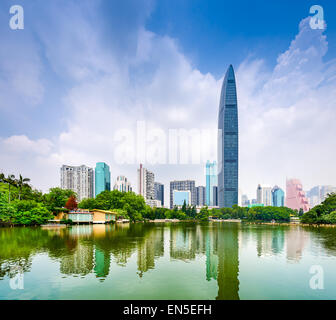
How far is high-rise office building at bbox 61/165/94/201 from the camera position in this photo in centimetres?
14225

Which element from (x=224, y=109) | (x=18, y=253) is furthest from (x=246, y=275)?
(x=224, y=109)

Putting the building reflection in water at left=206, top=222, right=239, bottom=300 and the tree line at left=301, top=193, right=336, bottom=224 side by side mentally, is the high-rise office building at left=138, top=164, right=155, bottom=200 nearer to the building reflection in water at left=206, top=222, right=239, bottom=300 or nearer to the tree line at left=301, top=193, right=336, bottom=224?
the tree line at left=301, top=193, right=336, bottom=224

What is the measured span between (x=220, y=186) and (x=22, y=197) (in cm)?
14885

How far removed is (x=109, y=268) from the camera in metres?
13.0

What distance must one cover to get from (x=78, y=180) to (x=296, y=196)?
12368 centimetres

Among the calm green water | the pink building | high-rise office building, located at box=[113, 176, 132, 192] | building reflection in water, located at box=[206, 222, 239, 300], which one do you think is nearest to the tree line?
the calm green water

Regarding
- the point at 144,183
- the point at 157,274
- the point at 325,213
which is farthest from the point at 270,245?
the point at 144,183

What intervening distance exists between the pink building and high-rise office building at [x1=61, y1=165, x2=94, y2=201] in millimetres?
117441

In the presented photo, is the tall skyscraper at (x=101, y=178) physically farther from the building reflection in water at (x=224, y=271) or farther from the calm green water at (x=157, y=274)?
the building reflection in water at (x=224, y=271)

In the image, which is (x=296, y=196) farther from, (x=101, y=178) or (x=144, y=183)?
(x=101, y=178)

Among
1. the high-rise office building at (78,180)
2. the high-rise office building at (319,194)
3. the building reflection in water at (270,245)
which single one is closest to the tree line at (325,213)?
the high-rise office building at (319,194)

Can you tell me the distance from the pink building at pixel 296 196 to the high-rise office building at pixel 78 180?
11744 cm

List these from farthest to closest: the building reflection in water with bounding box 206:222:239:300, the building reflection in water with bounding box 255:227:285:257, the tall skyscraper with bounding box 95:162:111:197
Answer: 1. the tall skyscraper with bounding box 95:162:111:197
2. the building reflection in water with bounding box 255:227:285:257
3. the building reflection in water with bounding box 206:222:239:300
